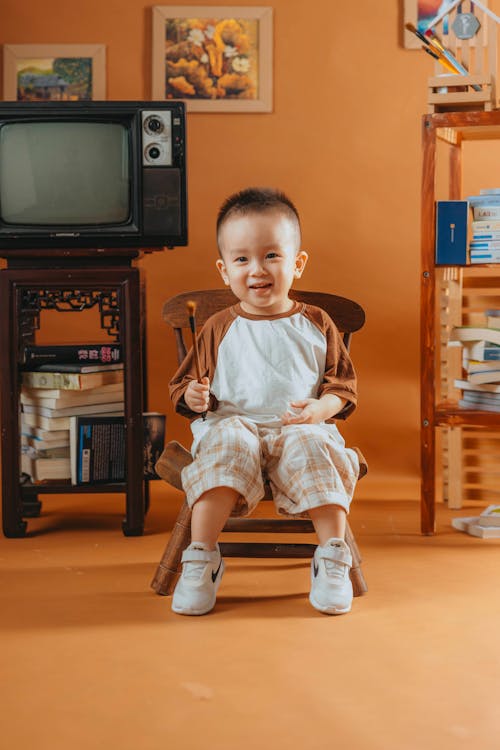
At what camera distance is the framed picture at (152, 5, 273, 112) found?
3061mm

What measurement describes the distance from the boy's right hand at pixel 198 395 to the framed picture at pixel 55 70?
147cm

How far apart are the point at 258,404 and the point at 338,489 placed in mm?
275

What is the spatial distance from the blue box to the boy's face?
1.69 ft

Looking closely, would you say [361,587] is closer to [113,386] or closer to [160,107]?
[113,386]

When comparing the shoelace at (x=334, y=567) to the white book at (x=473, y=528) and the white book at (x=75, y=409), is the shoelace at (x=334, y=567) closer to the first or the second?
the white book at (x=473, y=528)

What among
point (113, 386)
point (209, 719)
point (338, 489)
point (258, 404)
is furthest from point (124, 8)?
point (209, 719)

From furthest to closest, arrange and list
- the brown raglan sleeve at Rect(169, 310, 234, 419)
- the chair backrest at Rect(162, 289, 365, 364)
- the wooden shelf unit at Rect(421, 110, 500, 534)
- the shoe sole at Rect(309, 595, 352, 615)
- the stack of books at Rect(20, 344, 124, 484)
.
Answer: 1. the stack of books at Rect(20, 344, 124, 484)
2. the wooden shelf unit at Rect(421, 110, 500, 534)
3. the chair backrest at Rect(162, 289, 365, 364)
4. the brown raglan sleeve at Rect(169, 310, 234, 419)
5. the shoe sole at Rect(309, 595, 352, 615)

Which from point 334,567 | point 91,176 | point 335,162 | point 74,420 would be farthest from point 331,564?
point 335,162

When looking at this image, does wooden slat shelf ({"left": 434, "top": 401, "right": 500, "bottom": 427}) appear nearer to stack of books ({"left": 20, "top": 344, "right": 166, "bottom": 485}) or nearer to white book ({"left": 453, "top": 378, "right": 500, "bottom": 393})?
white book ({"left": 453, "top": 378, "right": 500, "bottom": 393})

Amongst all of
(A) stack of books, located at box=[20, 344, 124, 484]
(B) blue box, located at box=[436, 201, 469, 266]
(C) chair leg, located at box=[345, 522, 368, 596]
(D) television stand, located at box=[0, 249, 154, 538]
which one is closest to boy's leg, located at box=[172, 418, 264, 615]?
(C) chair leg, located at box=[345, 522, 368, 596]

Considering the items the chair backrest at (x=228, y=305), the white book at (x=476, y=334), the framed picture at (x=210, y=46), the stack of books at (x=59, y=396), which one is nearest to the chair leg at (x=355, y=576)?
the chair backrest at (x=228, y=305)

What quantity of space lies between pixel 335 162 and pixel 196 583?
1.69m

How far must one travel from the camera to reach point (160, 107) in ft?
8.07

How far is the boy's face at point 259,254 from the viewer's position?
2055 mm
